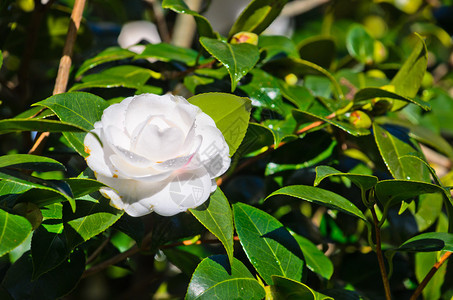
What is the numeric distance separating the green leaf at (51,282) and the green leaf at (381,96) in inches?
19.8

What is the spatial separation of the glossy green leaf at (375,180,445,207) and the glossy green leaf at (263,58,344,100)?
34cm

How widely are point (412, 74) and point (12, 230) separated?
26.5 inches

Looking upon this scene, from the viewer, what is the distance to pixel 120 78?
90 cm

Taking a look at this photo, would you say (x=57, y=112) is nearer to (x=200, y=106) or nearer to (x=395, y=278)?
(x=200, y=106)

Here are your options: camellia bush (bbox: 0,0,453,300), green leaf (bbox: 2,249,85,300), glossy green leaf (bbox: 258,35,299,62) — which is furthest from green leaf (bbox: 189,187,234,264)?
glossy green leaf (bbox: 258,35,299,62)

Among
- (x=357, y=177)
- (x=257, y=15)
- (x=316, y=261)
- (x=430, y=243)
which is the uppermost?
(x=257, y=15)

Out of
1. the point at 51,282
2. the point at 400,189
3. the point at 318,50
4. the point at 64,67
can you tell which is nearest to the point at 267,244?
the point at 400,189

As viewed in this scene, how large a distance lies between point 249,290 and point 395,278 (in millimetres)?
526

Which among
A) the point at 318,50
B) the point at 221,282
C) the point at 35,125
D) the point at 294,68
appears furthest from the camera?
the point at 318,50

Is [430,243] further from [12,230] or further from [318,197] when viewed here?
[12,230]

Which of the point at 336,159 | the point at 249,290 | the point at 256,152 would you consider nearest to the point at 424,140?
the point at 336,159

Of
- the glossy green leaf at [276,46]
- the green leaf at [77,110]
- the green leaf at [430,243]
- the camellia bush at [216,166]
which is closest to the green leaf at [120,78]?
the camellia bush at [216,166]

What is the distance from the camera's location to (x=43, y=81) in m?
1.44

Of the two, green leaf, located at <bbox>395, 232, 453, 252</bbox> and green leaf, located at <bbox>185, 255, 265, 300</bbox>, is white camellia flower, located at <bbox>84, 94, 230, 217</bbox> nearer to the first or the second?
green leaf, located at <bbox>185, 255, 265, 300</bbox>
